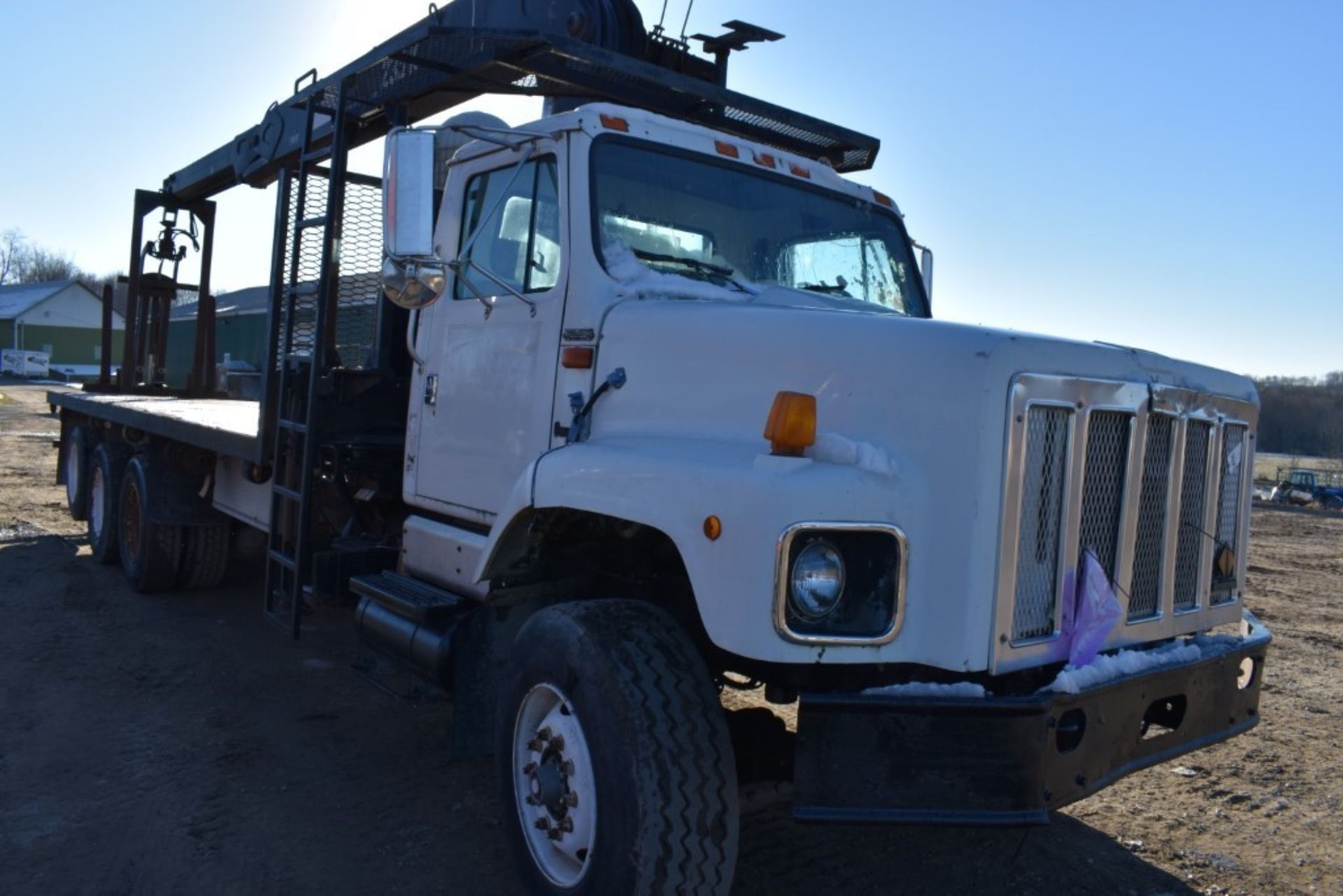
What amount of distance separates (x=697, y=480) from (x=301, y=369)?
316 centimetres

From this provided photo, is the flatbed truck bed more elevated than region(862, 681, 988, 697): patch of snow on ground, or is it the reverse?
the flatbed truck bed

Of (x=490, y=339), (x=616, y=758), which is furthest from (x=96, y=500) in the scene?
(x=616, y=758)

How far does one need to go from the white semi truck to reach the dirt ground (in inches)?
22.5

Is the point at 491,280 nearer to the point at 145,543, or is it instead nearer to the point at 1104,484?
the point at 1104,484

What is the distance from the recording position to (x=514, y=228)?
4.23 meters

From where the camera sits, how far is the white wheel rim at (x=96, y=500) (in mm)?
8930

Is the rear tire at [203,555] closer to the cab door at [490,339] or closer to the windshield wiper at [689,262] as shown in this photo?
the cab door at [490,339]

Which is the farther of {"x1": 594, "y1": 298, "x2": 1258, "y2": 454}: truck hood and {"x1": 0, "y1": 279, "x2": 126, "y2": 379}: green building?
{"x1": 0, "y1": 279, "x2": 126, "y2": 379}: green building

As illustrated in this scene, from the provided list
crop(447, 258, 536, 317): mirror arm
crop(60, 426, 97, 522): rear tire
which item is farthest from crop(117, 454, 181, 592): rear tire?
crop(447, 258, 536, 317): mirror arm

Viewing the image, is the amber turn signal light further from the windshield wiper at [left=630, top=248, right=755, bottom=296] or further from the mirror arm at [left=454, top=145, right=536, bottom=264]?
the mirror arm at [left=454, top=145, right=536, bottom=264]

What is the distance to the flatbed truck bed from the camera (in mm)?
6035

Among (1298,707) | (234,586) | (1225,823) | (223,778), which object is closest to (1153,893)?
(1225,823)

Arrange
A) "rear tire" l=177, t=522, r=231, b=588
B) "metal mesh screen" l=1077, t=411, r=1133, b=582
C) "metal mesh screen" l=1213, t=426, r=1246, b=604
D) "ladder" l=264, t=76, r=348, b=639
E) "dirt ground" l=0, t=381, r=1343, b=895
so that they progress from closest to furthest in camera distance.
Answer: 1. "metal mesh screen" l=1077, t=411, r=1133, b=582
2. "metal mesh screen" l=1213, t=426, r=1246, b=604
3. "dirt ground" l=0, t=381, r=1343, b=895
4. "ladder" l=264, t=76, r=348, b=639
5. "rear tire" l=177, t=522, r=231, b=588

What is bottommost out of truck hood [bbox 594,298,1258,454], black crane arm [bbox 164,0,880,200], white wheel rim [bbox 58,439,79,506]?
white wheel rim [bbox 58,439,79,506]
